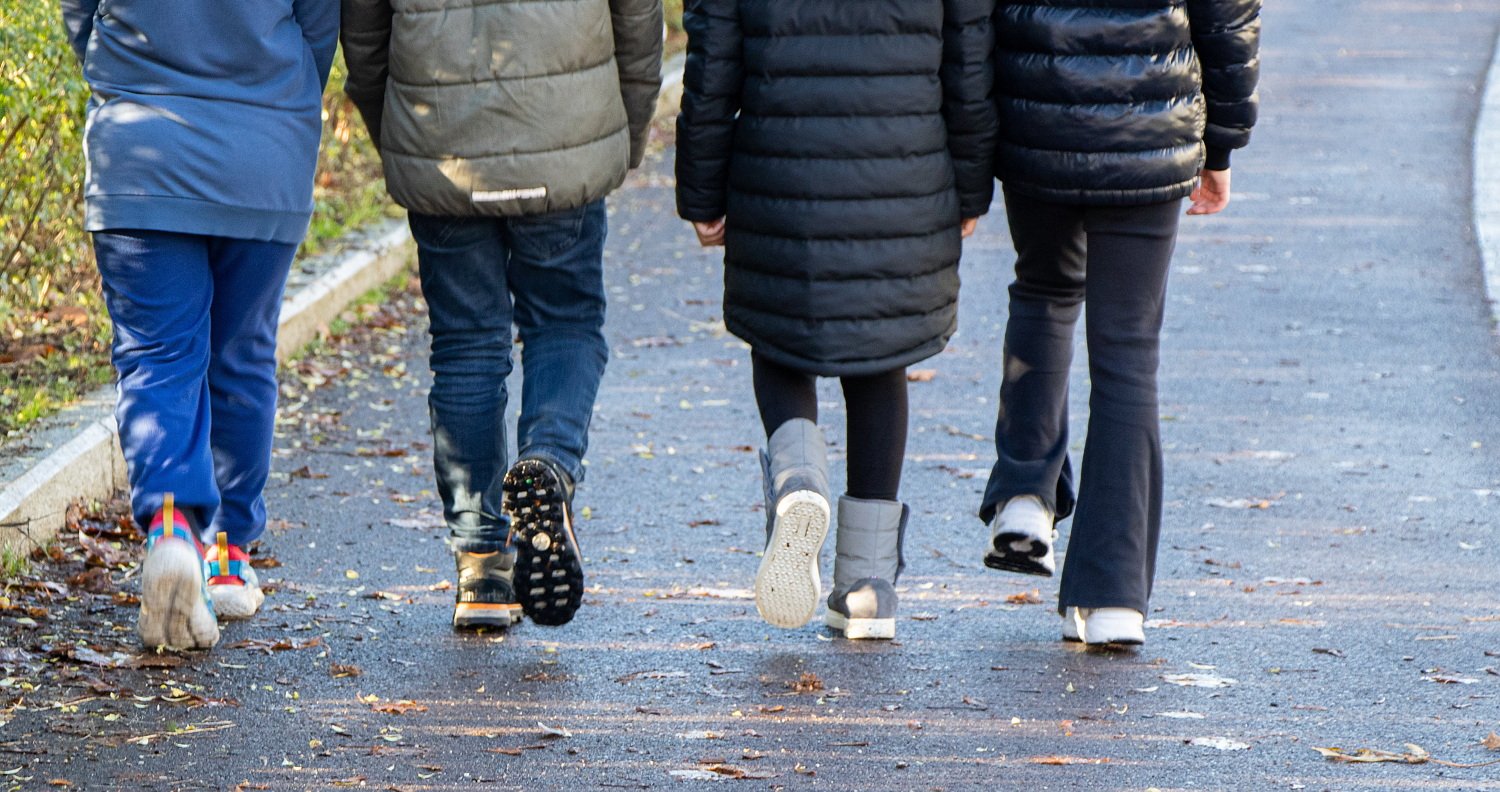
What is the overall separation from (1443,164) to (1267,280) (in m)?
3.62

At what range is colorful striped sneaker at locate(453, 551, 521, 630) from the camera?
4.31m

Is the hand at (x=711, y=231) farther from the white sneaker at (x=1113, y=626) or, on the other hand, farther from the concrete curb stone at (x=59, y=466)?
the white sneaker at (x=1113, y=626)

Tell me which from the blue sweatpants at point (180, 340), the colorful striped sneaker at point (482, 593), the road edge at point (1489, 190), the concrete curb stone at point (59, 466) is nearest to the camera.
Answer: the blue sweatpants at point (180, 340)

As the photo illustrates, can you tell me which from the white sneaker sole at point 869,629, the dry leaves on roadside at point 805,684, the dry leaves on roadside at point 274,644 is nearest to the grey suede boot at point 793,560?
the dry leaves on roadside at point 805,684

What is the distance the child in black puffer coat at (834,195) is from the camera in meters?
3.98

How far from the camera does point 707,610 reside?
4520mm

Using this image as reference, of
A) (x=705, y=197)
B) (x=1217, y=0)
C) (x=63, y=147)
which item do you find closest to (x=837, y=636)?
(x=705, y=197)

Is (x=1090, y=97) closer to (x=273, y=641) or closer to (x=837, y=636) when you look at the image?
(x=837, y=636)

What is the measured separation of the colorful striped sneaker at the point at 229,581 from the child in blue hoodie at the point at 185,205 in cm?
17

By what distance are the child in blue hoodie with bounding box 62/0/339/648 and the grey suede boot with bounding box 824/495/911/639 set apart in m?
1.38

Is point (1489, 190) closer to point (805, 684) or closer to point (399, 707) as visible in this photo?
point (805, 684)

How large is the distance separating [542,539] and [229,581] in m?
0.89

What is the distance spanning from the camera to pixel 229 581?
4.40m

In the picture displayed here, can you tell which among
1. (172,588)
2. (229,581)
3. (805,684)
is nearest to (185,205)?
(172,588)
